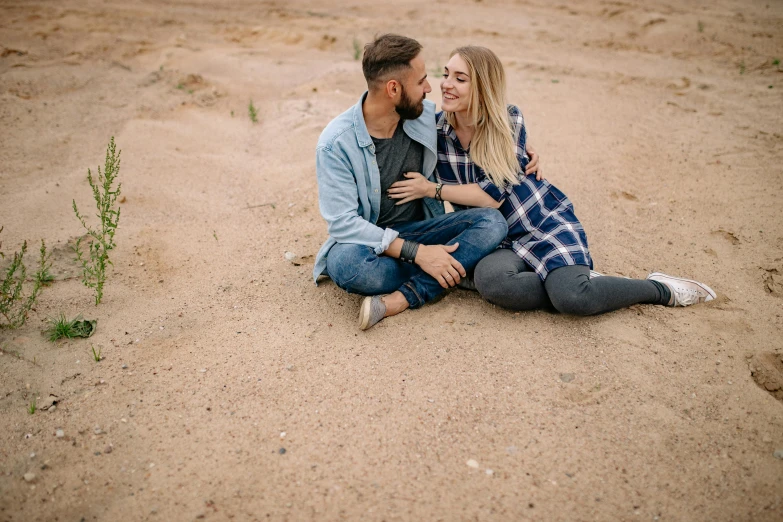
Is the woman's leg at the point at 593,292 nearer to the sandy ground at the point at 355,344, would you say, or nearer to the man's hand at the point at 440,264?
the sandy ground at the point at 355,344

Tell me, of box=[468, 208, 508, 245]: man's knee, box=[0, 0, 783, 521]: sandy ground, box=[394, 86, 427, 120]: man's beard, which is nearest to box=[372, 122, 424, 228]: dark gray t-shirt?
box=[394, 86, 427, 120]: man's beard

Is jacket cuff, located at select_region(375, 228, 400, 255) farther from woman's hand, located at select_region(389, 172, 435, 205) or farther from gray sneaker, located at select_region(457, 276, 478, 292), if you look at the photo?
gray sneaker, located at select_region(457, 276, 478, 292)

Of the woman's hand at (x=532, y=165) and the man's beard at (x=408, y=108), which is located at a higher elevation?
the man's beard at (x=408, y=108)

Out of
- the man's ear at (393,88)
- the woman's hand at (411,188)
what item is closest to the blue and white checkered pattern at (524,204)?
the woman's hand at (411,188)

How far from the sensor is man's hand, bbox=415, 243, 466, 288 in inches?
112

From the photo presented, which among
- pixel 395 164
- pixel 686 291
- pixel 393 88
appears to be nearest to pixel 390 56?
pixel 393 88

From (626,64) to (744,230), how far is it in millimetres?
3474

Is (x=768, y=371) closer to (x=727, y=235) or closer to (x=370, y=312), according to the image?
(x=727, y=235)

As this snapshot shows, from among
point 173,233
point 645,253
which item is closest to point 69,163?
point 173,233

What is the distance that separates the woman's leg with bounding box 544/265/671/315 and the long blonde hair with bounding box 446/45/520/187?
588 millimetres

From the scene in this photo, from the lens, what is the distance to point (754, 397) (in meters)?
2.34

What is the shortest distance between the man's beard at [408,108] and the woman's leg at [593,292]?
109cm

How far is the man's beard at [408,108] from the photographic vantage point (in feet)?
9.31

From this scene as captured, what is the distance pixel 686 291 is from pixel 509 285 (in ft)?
3.13
